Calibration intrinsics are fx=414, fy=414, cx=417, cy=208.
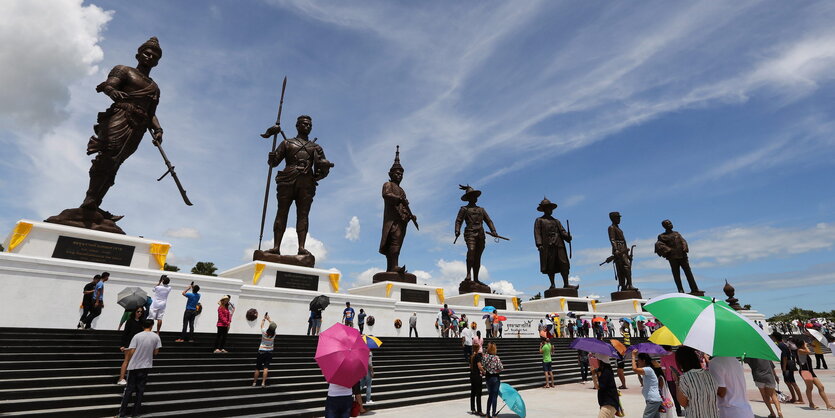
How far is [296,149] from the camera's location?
654 inches

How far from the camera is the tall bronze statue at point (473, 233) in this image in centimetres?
2277

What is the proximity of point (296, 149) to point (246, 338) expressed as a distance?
27.0 ft

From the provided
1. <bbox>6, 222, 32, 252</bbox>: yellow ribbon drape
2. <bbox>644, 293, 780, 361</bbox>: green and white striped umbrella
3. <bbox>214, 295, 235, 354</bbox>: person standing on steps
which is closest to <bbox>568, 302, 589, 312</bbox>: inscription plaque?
<bbox>214, 295, 235, 354</bbox>: person standing on steps

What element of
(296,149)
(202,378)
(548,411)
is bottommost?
(548,411)

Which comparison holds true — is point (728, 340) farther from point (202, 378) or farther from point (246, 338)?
point (246, 338)

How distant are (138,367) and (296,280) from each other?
9.13 meters

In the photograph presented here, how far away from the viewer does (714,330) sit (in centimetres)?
334

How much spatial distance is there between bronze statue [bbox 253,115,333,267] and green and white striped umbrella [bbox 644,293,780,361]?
45.0 ft

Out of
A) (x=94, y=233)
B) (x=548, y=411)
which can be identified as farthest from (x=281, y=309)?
(x=548, y=411)

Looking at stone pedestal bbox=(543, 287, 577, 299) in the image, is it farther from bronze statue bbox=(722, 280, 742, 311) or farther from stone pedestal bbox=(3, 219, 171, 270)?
stone pedestal bbox=(3, 219, 171, 270)

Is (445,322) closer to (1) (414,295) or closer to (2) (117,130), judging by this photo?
(1) (414,295)

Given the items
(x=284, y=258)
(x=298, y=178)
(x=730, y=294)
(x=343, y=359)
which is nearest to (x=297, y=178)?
(x=298, y=178)

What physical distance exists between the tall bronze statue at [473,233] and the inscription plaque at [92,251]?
51.3 ft

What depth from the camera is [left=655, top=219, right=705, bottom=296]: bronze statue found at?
87.3ft
